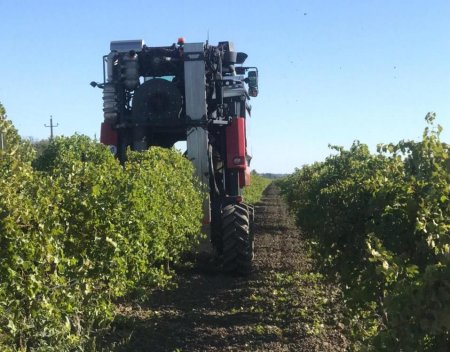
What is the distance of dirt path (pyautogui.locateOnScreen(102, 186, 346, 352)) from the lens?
21.3 ft

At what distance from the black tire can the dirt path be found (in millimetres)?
378

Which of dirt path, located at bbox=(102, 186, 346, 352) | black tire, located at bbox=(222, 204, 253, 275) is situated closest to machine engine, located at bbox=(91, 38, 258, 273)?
black tire, located at bbox=(222, 204, 253, 275)

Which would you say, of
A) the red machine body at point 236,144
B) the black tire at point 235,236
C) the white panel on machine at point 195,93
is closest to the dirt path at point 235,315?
the black tire at point 235,236

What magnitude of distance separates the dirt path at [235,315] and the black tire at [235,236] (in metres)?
0.38

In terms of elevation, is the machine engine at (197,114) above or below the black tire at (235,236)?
above

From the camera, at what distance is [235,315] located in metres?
7.78

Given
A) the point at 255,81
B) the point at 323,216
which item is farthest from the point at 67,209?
the point at 255,81

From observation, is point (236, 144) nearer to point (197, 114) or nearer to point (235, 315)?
point (197, 114)

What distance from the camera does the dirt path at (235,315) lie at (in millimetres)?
6484

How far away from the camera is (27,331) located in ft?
14.6

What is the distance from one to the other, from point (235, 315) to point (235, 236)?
1.57m

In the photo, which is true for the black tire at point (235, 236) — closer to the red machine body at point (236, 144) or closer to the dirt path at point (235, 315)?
the dirt path at point (235, 315)

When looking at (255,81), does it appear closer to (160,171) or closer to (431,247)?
(160,171)

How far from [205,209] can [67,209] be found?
16.2 ft
